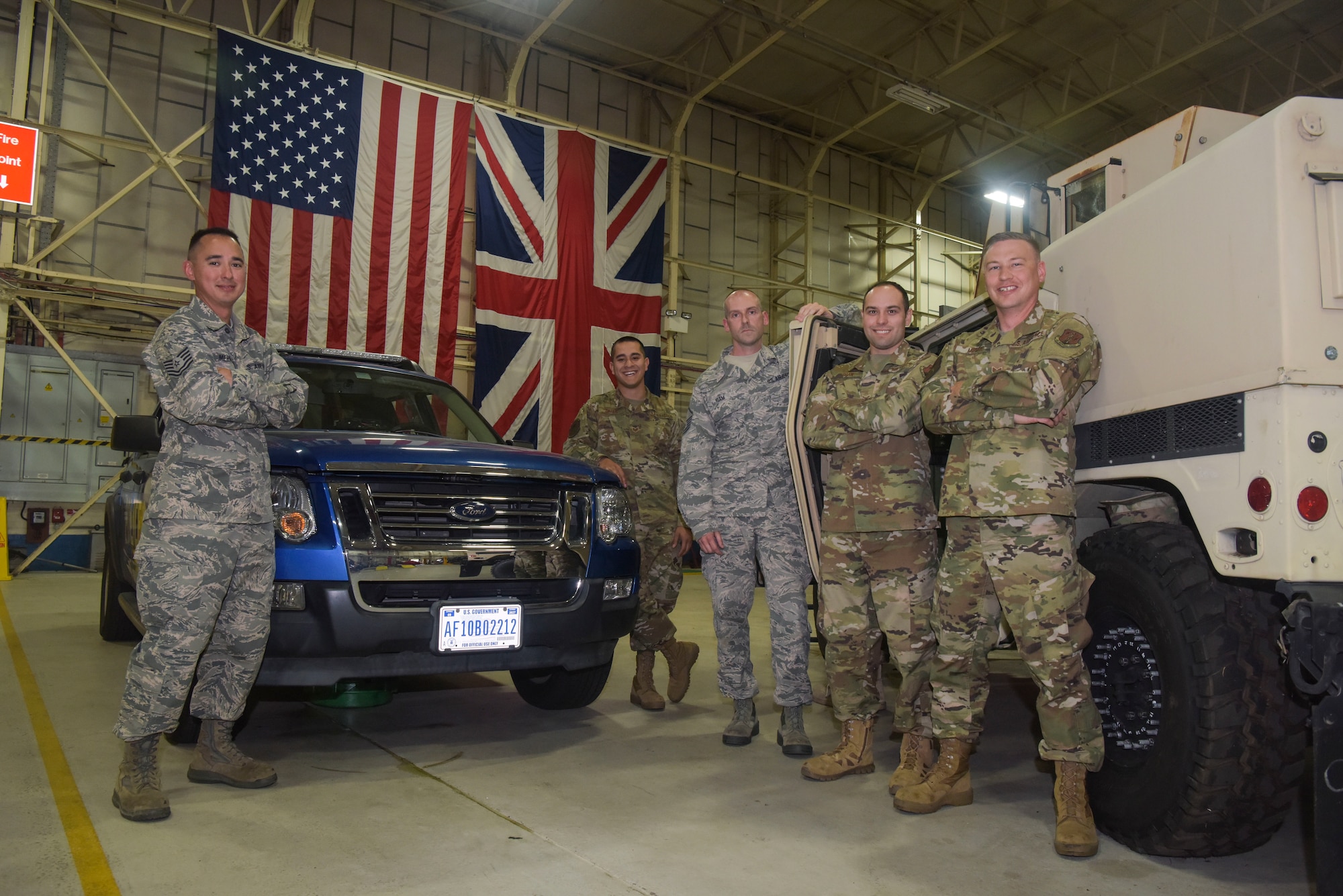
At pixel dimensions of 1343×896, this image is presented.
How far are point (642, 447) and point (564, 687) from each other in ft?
4.13

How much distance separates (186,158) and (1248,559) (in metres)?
11.2

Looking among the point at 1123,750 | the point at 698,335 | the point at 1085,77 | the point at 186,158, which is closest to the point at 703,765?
the point at 1123,750

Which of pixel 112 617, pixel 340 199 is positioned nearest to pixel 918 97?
pixel 340 199

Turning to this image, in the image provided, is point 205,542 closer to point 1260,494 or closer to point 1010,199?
point 1260,494

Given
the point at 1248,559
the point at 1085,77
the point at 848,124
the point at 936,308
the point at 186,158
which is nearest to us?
the point at 1248,559

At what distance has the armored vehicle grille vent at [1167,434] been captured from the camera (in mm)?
2275

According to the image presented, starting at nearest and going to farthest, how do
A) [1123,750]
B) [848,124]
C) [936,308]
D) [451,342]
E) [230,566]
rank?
[1123,750]
[230,566]
[451,342]
[848,124]
[936,308]

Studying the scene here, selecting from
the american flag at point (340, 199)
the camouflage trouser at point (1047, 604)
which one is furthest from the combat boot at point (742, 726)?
the american flag at point (340, 199)

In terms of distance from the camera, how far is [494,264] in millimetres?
11477

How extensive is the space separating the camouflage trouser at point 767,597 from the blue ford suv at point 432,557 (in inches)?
15.1

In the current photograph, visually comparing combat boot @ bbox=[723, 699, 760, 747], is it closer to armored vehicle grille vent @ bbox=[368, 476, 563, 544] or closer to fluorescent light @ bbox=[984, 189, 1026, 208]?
armored vehicle grille vent @ bbox=[368, 476, 563, 544]

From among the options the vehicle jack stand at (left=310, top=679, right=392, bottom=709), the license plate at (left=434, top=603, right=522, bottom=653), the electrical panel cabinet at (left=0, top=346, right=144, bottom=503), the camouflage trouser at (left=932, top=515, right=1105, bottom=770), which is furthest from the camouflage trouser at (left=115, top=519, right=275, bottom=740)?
the electrical panel cabinet at (left=0, top=346, right=144, bottom=503)

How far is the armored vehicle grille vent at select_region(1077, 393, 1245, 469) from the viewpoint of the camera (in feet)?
7.47

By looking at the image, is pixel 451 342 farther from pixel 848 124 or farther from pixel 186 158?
pixel 848 124
